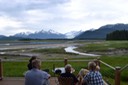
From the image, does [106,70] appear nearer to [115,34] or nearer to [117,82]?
[117,82]

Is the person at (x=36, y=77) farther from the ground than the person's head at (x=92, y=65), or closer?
closer

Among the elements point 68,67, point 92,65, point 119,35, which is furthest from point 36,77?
point 119,35

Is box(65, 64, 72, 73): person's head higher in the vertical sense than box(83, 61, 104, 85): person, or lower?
higher

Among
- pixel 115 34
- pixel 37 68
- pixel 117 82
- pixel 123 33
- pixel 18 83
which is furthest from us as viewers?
pixel 115 34

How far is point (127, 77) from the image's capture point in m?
16.9

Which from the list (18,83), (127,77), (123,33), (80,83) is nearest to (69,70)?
(80,83)

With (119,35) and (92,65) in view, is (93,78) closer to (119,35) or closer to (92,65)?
(92,65)

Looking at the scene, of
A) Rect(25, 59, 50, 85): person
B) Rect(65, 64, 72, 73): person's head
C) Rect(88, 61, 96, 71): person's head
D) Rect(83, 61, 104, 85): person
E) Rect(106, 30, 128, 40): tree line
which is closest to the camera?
Rect(25, 59, 50, 85): person

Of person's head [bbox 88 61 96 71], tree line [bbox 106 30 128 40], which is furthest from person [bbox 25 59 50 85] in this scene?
tree line [bbox 106 30 128 40]

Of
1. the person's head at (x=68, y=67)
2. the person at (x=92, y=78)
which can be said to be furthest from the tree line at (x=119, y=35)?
the person at (x=92, y=78)

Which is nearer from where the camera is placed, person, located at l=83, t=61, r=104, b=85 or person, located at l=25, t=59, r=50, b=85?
person, located at l=25, t=59, r=50, b=85

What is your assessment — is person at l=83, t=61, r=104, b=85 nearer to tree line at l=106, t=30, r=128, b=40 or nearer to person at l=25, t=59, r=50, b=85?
person at l=25, t=59, r=50, b=85

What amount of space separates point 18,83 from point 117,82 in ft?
14.8

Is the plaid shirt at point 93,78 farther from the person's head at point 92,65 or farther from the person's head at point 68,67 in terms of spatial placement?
the person's head at point 68,67
